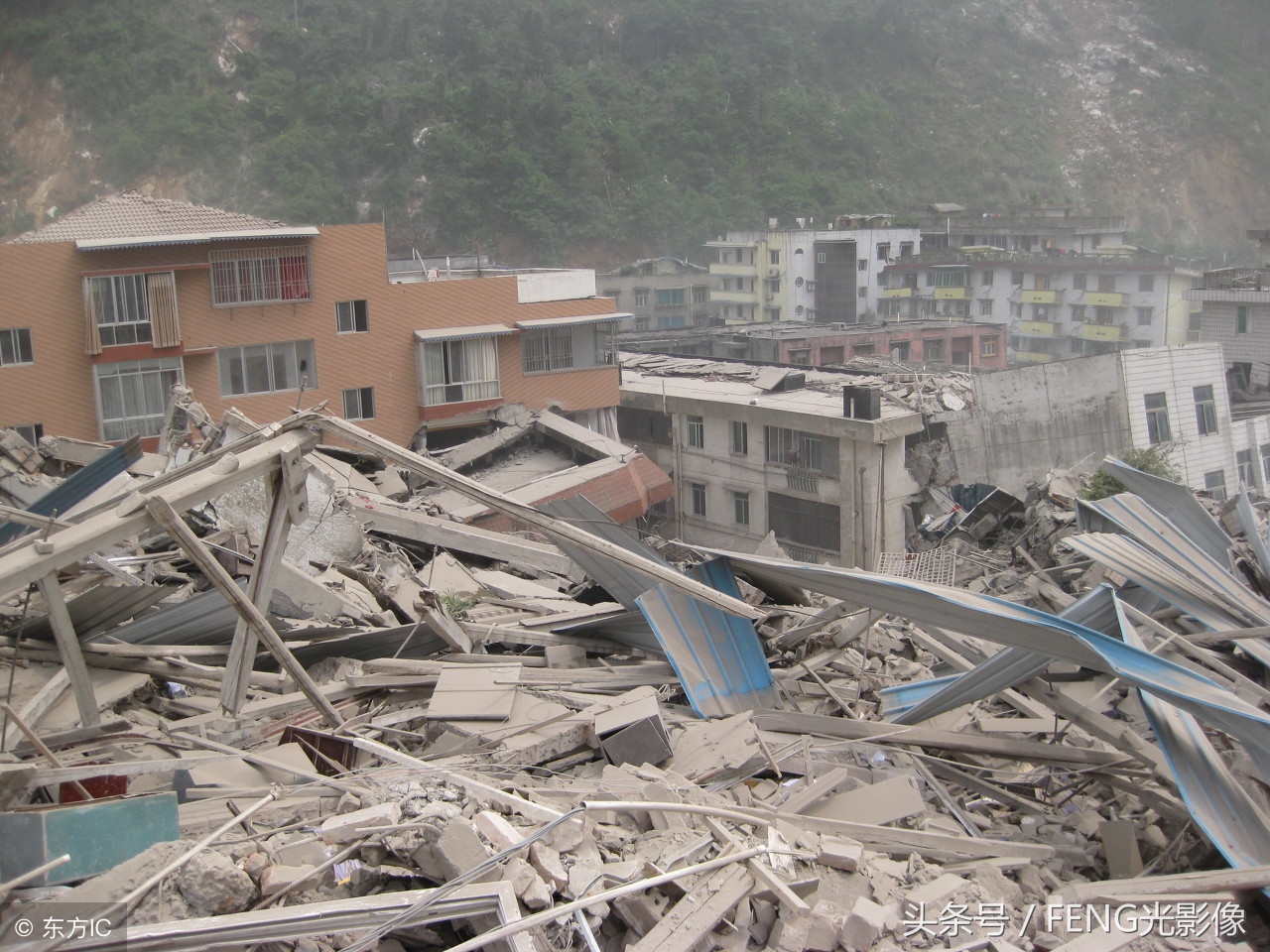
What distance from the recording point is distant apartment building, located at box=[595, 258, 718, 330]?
5122 centimetres

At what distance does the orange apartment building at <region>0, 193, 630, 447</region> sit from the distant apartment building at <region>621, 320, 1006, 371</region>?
13.5 metres

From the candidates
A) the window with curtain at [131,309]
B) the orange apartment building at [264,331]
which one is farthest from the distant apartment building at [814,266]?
the window with curtain at [131,309]

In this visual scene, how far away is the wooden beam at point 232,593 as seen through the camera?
19.1 ft

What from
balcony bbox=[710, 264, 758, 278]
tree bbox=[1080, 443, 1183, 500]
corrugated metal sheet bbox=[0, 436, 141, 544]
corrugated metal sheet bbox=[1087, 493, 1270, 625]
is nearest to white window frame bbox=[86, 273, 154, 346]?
corrugated metal sheet bbox=[0, 436, 141, 544]

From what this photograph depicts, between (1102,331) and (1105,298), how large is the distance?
139 centimetres

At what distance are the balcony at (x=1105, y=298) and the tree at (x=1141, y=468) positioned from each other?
74.5 feet

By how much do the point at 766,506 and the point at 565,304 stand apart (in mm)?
6603

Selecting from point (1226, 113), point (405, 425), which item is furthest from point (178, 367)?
point (1226, 113)

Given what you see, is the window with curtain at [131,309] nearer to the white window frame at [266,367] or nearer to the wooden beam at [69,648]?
the white window frame at [266,367]

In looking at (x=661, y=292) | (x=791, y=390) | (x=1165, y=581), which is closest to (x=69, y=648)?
(x=1165, y=581)

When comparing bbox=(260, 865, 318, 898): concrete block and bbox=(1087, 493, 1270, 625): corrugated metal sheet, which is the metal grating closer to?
bbox=(1087, 493, 1270, 625): corrugated metal sheet

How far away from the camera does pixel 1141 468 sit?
23.0 m

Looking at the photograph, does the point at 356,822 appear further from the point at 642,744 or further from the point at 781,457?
the point at 781,457

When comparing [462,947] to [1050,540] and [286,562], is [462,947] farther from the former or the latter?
[1050,540]
